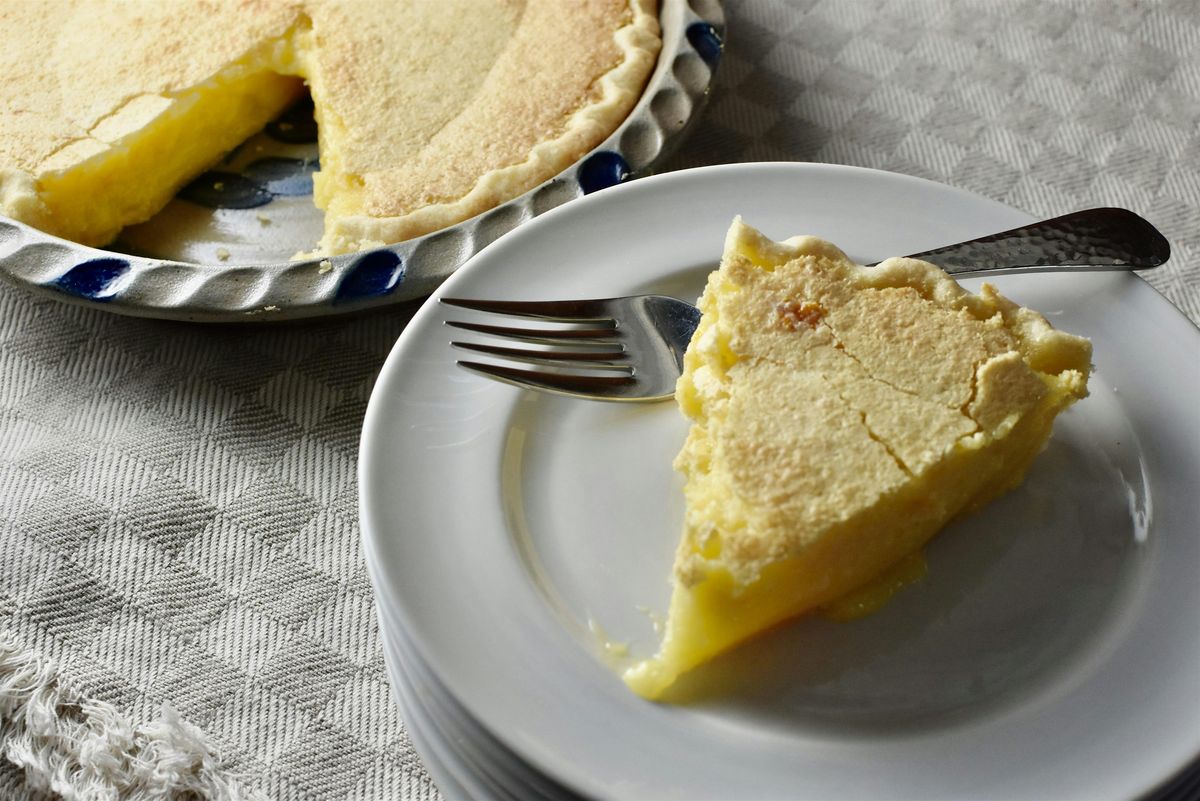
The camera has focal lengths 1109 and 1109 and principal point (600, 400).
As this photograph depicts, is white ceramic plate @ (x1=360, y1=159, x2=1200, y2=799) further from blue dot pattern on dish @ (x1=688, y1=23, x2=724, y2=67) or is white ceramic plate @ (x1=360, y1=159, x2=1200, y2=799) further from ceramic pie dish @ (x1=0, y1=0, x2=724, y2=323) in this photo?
blue dot pattern on dish @ (x1=688, y1=23, x2=724, y2=67)

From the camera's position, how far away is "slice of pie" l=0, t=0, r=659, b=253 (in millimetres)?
2082

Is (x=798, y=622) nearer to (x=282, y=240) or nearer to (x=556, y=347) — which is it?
(x=556, y=347)

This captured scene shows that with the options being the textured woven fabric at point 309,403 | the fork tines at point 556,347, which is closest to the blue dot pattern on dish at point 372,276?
the textured woven fabric at point 309,403

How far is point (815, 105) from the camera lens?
93.1 inches

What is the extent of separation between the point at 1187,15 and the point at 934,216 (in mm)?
1347

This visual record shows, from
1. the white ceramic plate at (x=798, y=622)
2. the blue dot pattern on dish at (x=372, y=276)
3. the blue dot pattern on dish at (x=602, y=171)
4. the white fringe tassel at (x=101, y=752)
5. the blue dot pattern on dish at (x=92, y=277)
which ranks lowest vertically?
the white fringe tassel at (x=101, y=752)

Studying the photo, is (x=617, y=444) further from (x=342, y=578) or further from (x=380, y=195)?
(x=380, y=195)

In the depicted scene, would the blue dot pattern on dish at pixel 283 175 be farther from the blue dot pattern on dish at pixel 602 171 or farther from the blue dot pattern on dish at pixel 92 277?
the blue dot pattern on dish at pixel 602 171

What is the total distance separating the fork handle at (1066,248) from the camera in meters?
1.58

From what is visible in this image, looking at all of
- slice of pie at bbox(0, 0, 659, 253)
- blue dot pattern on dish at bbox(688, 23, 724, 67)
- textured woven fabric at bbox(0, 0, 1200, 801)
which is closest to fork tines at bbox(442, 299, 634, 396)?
textured woven fabric at bbox(0, 0, 1200, 801)

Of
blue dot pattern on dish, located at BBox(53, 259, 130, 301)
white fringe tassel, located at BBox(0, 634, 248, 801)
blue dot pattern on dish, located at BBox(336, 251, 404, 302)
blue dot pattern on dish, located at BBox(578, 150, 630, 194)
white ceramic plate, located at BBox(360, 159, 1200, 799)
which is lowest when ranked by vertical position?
white fringe tassel, located at BBox(0, 634, 248, 801)

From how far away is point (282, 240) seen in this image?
6.98ft

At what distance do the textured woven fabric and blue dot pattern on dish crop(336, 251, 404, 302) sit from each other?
17 centimetres

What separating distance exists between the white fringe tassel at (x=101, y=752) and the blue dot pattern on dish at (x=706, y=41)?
1.48m
